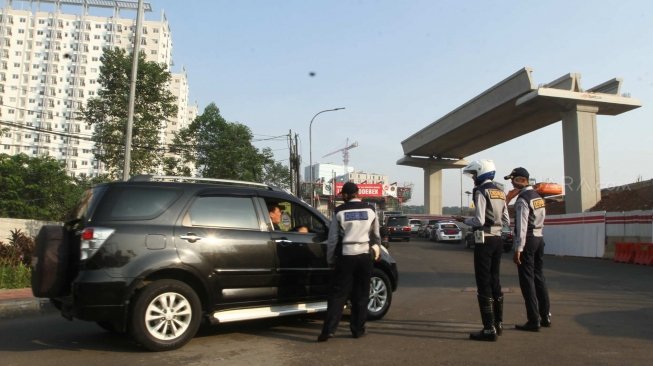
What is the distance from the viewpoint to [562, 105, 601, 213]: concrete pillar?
29.9 m

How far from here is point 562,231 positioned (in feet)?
80.6

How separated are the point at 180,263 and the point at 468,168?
3654 millimetres

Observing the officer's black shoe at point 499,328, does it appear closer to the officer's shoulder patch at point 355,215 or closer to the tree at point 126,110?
the officer's shoulder patch at point 355,215

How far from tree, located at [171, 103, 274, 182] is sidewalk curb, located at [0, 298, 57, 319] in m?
35.4

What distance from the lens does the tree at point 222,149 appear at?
4481 cm

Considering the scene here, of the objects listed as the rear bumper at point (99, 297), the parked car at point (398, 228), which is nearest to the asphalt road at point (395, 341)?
the rear bumper at point (99, 297)

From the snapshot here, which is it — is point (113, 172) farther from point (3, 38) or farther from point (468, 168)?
point (3, 38)

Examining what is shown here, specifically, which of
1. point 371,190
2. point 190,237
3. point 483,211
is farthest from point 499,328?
point 371,190

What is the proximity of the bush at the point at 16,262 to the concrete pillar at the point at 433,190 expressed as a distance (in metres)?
46.6

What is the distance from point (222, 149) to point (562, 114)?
26974mm

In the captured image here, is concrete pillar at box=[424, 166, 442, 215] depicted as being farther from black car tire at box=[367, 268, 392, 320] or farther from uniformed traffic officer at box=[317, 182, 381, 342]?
uniformed traffic officer at box=[317, 182, 381, 342]

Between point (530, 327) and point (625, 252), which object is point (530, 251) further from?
point (625, 252)

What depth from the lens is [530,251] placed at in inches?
257

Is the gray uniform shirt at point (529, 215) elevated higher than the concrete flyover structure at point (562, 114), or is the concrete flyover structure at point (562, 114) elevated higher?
the concrete flyover structure at point (562, 114)
